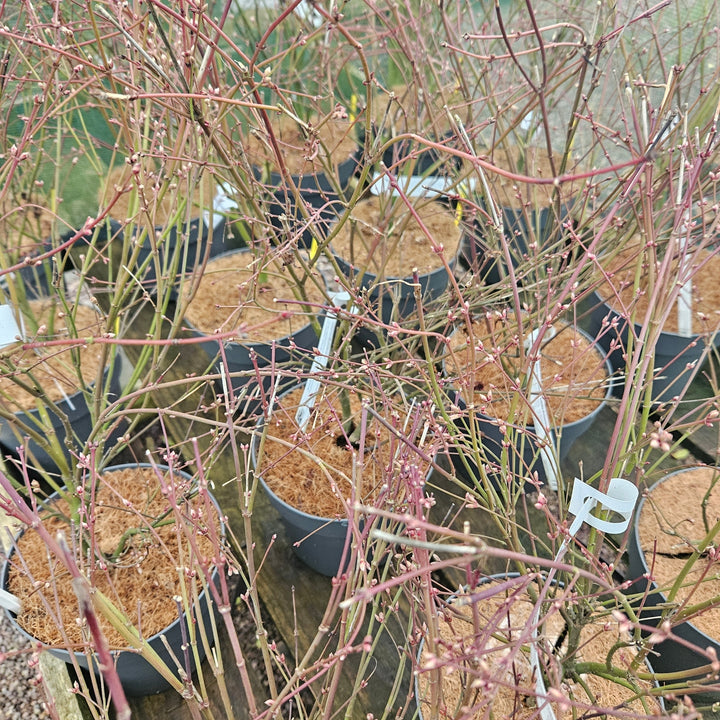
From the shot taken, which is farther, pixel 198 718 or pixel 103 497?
pixel 103 497

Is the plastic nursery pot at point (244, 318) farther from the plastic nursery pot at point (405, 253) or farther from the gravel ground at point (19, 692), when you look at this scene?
the gravel ground at point (19, 692)

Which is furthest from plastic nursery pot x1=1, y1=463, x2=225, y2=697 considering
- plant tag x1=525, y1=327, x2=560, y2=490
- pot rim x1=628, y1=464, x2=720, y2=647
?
pot rim x1=628, y1=464, x2=720, y2=647

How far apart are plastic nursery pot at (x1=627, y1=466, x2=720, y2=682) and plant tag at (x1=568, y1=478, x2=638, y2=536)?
24 centimetres

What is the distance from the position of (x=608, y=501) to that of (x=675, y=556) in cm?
56

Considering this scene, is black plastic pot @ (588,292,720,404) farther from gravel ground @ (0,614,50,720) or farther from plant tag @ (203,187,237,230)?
gravel ground @ (0,614,50,720)

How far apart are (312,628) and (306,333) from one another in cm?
74

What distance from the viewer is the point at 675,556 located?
1128mm

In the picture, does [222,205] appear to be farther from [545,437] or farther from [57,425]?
[545,437]

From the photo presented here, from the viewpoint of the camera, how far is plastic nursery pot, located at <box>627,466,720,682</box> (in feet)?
3.22

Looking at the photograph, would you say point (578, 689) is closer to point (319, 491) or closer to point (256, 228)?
point (319, 491)

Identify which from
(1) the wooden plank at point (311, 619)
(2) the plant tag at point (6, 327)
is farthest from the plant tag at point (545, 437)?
(2) the plant tag at point (6, 327)

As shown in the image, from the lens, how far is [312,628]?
1135mm

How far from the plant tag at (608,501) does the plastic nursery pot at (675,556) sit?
242 mm

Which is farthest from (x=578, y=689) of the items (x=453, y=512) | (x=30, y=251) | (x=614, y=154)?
(x=614, y=154)
